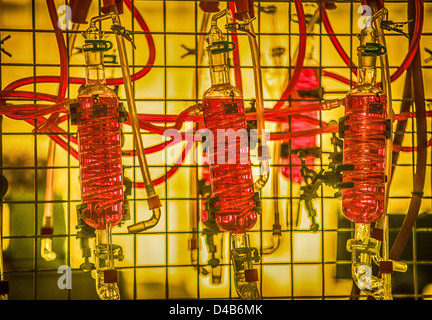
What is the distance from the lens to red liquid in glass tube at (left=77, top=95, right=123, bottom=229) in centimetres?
129

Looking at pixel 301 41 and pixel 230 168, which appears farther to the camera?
pixel 301 41

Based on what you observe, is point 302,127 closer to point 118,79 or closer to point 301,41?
point 301,41

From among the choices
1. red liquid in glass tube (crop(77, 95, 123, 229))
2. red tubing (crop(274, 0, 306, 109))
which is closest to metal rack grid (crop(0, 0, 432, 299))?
red tubing (crop(274, 0, 306, 109))

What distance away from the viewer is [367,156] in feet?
4.40

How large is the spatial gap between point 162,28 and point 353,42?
0.65 m

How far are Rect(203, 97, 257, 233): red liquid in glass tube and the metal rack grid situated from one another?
1.38 feet

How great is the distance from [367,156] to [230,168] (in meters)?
0.34

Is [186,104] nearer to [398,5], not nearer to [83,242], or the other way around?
[83,242]

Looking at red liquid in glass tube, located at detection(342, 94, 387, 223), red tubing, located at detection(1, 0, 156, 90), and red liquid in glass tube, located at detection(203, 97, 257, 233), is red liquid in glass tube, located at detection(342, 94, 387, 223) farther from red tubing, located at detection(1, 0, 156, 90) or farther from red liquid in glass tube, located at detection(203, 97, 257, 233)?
red tubing, located at detection(1, 0, 156, 90)

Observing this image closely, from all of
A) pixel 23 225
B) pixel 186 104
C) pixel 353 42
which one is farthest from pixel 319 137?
pixel 23 225

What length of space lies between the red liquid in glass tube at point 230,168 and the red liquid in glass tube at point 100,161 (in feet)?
0.75

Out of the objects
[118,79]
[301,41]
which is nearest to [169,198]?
[118,79]

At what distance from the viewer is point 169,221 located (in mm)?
1824

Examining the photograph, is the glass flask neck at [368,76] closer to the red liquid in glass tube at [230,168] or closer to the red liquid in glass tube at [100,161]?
the red liquid in glass tube at [230,168]
